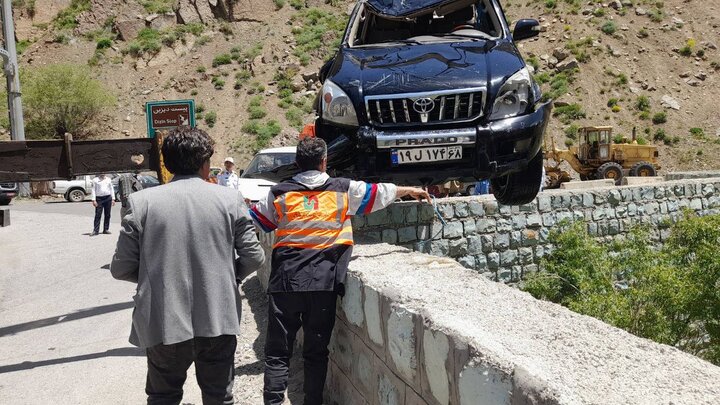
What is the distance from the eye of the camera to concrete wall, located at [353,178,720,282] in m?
7.74

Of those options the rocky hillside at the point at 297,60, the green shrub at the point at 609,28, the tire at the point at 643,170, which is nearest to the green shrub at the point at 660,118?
the rocky hillside at the point at 297,60

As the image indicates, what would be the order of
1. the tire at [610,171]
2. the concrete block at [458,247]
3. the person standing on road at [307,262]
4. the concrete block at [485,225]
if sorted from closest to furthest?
the person standing on road at [307,262] < the concrete block at [458,247] < the concrete block at [485,225] < the tire at [610,171]

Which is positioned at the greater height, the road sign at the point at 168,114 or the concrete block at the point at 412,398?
the road sign at the point at 168,114

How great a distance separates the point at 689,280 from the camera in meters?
7.48

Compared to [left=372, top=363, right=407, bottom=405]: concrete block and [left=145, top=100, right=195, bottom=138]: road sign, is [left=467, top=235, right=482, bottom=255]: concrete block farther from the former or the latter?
[left=372, top=363, right=407, bottom=405]: concrete block

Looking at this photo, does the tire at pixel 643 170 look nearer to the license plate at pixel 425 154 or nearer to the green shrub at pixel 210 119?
the license plate at pixel 425 154

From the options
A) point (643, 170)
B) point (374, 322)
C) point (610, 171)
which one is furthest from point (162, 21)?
point (374, 322)

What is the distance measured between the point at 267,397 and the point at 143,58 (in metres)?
56.3

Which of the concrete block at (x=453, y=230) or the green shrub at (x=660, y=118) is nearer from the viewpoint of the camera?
the concrete block at (x=453, y=230)

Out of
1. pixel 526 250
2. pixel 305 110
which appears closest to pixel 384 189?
pixel 526 250

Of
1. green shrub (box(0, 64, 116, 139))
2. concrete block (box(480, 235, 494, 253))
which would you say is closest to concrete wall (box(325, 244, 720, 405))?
concrete block (box(480, 235, 494, 253))

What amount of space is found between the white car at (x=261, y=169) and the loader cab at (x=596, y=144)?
19111mm

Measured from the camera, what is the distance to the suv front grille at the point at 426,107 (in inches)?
208

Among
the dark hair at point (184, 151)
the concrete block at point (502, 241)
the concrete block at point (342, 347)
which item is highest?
the dark hair at point (184, 151)
